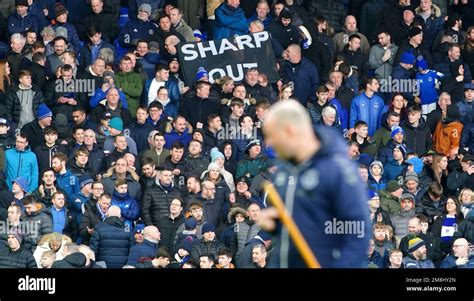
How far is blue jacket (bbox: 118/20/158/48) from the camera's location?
2197cm

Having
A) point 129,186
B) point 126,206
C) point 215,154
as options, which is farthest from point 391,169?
point 126,206

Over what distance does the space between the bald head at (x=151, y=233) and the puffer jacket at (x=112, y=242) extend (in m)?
0.23

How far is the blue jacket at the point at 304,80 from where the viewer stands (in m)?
21.7

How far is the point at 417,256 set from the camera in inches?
700

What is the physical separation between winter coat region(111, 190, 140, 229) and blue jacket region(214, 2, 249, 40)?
15.3 feet

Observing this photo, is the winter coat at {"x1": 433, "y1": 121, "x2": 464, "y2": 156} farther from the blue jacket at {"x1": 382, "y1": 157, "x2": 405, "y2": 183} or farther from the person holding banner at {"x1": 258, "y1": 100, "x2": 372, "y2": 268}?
the person holding banner at {"x1": 258, "y1": 100, "x2": 372, "y2": 268}

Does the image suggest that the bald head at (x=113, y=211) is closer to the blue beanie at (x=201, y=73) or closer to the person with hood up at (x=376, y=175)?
the person with hood up at (x=376, y=175)

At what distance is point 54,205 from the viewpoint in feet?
60.1

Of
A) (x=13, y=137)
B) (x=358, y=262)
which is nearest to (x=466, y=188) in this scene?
(x=13, y=137)

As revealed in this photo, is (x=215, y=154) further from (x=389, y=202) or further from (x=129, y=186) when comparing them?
(x=389, y=202)

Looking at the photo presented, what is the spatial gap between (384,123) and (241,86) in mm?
1981

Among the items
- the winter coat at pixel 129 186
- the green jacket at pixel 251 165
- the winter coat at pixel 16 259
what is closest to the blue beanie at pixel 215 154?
the green jacket at pixel 251 165
